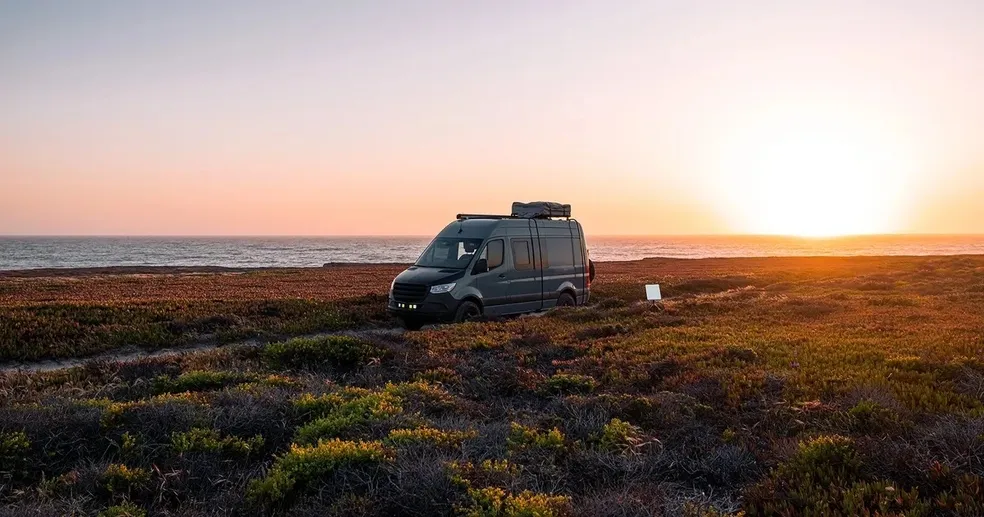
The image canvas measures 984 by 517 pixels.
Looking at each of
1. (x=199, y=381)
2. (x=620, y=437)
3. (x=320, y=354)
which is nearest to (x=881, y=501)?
(x=620, y=437)

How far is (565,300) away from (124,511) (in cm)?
1536

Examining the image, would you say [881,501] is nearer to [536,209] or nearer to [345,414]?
[345,414]

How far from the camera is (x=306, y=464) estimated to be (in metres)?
5.16

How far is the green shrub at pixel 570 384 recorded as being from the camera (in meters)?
8.40

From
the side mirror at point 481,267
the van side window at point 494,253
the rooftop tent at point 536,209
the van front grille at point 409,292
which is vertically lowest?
the van front grille at point 409,292

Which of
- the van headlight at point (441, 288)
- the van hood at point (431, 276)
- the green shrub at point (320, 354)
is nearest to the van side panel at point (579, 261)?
the van hood at point (431, 276)

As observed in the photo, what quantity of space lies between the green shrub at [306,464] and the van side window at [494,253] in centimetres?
1041

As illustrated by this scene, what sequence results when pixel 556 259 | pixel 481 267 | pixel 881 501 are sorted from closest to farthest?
pixel 881 501 → pixel 481 267 → pixel 556 259

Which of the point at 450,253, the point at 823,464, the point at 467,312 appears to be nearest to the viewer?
the point at 823,464

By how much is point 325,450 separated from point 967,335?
12589 millimetres

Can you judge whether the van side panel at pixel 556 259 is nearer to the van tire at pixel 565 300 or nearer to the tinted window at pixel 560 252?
the tinted window at pixel 560 252

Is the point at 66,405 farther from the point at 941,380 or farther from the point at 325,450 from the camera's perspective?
the point at 941,380

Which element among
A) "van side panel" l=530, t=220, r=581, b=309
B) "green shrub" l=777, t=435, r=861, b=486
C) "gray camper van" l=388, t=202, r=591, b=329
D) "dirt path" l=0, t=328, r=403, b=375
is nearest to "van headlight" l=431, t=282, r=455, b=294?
"gray camper van" l=388, t=202, r=591, b=329

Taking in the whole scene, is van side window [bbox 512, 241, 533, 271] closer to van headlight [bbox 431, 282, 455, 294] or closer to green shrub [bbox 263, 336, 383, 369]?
van headlight [bbox 431, 282, 455, 294]
